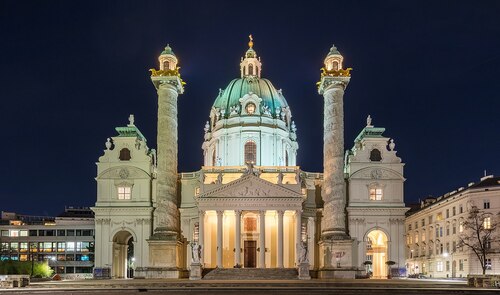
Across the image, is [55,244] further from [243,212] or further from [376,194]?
[376,194]

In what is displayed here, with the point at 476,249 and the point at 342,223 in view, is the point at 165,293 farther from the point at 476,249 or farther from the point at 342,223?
the point at 476,249

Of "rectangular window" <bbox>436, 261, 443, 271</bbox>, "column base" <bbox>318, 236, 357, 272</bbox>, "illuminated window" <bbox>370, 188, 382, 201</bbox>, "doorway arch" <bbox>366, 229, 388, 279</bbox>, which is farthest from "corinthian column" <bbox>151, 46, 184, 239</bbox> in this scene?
"rectangular window" <bbox>436, 261, 443, 271</bbox>

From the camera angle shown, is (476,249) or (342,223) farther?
(476,249)

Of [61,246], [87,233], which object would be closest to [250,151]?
[87,233]

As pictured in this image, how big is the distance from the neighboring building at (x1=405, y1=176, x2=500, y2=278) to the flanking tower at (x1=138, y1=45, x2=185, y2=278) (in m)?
41.5

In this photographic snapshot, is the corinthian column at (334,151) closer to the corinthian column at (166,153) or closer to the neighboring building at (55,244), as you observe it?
the corinthian column at (166,153)

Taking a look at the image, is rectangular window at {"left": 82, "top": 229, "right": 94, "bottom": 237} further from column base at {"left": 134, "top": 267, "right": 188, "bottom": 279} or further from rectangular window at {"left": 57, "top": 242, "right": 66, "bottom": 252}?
column base at {"left": 134, "top": 267, "right": 188, "bottom": 279}

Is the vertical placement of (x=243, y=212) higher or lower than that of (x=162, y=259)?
higher

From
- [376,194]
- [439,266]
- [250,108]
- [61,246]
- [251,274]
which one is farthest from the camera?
[61,246]

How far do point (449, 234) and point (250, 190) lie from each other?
36292mm

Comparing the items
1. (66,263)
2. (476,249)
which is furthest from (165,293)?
(66,263)

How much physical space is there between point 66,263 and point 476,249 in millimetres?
75278

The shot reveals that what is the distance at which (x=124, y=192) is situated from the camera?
82.7m

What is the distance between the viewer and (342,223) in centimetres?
7138
